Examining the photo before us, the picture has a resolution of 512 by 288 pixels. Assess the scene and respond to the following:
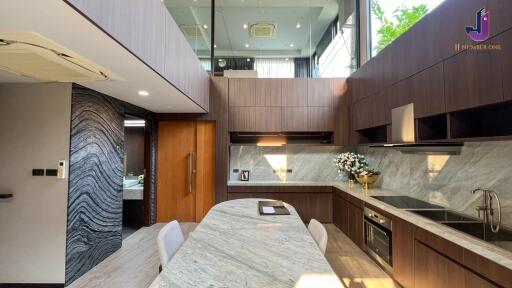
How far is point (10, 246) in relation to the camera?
8.49ft

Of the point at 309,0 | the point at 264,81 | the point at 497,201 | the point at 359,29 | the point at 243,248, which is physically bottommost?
Result: the point at 243,248

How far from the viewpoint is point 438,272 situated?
1.88 meters

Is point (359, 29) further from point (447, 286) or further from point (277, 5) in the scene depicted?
point (447, 286)

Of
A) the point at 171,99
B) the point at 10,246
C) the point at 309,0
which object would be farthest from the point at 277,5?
the point at 10,246

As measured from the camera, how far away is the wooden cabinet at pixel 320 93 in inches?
182

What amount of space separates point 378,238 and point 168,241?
239cm

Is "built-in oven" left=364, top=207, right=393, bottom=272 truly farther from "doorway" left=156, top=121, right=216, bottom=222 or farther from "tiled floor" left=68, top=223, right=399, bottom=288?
"doorway" left=156, top=121, right=216, bottom=222

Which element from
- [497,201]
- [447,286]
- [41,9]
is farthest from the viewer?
[497,201]

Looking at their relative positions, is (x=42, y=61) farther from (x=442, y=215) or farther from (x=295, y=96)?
(x=442, y=215)

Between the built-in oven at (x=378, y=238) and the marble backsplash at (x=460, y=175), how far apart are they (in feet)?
2.14

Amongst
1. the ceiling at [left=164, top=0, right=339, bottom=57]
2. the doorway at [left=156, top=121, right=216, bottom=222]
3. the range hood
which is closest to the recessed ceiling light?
the ceiling at [left=164, top=0, right=339, bottom=57]

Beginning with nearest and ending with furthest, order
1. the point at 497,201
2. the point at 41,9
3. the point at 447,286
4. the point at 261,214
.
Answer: the point at 41,9
the point at 447,286
the point at 497,201
the point at 261,214

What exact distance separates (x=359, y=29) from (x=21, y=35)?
4769 millimetres

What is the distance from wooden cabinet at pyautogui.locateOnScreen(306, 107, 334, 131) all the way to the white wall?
12.1ft
